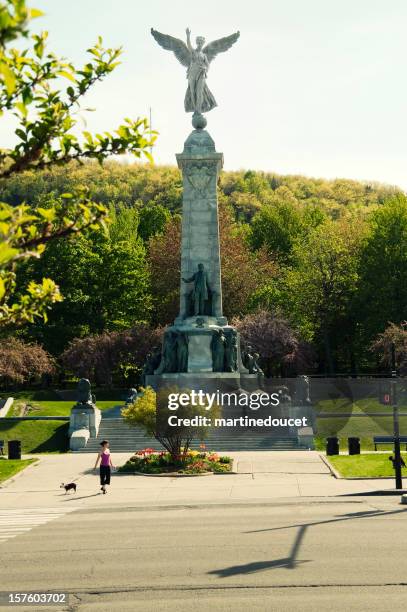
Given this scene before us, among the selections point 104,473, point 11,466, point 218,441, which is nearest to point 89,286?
point 218,441

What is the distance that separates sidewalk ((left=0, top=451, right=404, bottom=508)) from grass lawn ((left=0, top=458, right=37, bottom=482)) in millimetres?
420

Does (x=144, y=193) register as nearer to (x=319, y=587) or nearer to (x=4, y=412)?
(x=4, y=412)

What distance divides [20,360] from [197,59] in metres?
25.4

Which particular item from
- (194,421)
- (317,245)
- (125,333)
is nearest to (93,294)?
(125,333)

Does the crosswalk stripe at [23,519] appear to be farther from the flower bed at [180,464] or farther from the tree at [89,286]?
the tree at [89,286]

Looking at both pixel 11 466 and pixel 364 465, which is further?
pixel 11 466

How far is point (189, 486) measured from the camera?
3036 centimetres

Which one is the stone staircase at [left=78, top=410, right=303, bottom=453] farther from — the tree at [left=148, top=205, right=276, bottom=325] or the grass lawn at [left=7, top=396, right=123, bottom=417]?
the tree at [left=148, top=205, right=276, bottom=325]

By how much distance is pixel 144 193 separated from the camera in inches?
5610

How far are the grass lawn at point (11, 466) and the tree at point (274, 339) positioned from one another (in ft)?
125

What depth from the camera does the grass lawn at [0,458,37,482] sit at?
1361 inches

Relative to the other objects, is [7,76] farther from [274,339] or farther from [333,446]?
[274,339]

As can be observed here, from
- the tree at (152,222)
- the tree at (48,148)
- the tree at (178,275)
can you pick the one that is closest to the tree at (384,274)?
the tree at (178,275)

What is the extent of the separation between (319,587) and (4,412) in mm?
46347
